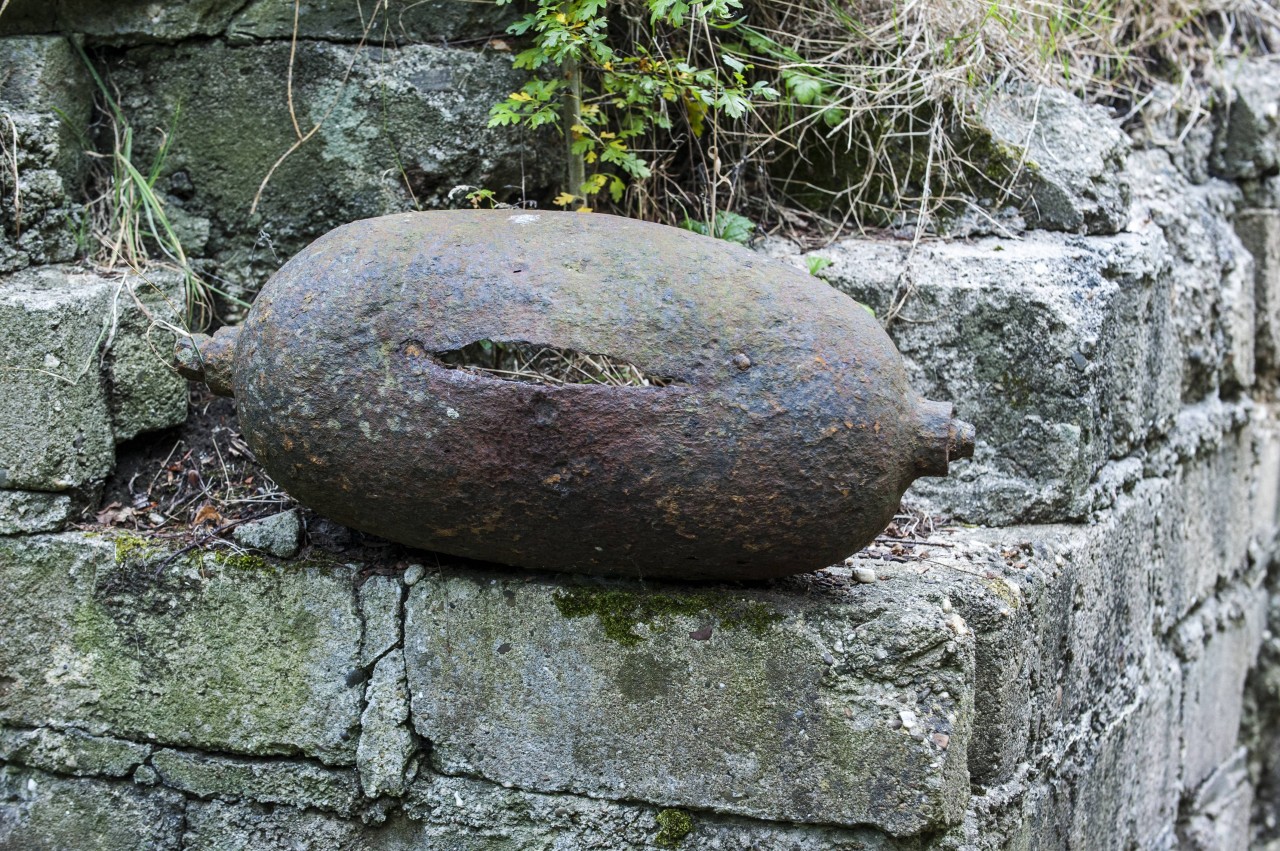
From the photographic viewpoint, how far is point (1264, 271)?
3.99 metres

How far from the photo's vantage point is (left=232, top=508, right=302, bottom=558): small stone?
7.36ft

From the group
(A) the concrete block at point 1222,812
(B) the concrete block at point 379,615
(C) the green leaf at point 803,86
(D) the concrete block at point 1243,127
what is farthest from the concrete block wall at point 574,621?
(D) the concrete block at point 1243,127

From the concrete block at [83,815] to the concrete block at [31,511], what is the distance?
50 cm

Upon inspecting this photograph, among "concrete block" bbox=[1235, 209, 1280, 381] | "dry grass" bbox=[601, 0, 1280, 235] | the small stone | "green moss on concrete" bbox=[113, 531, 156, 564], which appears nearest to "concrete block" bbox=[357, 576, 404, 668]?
the small stone

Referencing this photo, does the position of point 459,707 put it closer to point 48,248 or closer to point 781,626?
point 781,626

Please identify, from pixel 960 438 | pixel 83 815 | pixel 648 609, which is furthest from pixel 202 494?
pixel 960 438

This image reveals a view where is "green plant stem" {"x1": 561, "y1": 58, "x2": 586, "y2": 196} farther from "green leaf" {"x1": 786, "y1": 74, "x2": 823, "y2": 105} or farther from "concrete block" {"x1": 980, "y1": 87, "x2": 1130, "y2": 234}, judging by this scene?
"concrete block" {"x1": 980, "y1": 87, "x2": 1130, "y2": 234}

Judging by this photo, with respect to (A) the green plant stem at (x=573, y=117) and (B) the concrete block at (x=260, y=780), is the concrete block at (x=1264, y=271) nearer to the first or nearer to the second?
(A) the green plant stem at (x=573, y=117)

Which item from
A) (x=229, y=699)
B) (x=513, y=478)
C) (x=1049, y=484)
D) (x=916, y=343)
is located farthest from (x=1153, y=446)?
(x=229, y=699)

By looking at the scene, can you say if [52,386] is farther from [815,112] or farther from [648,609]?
[815,112]

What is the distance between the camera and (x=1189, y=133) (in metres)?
3.64

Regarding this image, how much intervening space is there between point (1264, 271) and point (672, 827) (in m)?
3.10

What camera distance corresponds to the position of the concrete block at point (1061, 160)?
8.94ft

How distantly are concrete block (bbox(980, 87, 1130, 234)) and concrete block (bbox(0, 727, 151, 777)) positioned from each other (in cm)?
228
